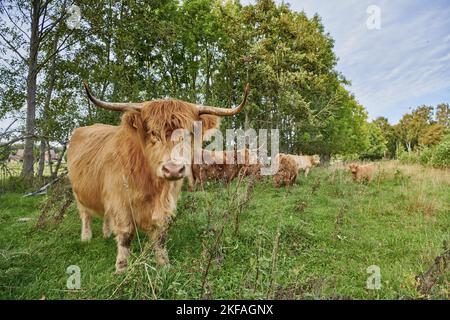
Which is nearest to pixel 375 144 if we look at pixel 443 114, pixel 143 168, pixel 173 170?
pixel 443 114

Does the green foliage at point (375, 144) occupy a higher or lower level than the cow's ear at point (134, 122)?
higher

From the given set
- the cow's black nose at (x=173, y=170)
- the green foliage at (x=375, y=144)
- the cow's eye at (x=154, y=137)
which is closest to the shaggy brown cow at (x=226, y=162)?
the cow's eye at (x=154, y=137)

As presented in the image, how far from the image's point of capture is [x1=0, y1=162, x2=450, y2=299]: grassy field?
2.42 meters

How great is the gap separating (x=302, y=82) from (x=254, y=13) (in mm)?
5591

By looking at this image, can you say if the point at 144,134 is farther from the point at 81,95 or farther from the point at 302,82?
the point at 302,82

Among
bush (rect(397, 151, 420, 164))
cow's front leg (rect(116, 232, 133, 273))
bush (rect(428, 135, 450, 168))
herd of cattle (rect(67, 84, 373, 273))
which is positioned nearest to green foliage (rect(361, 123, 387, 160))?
bush (rect(397, 151, 420, 164))

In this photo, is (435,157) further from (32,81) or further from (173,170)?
(32,81)

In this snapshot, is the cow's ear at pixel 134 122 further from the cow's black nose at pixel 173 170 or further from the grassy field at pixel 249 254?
the grassy field at pixel 249 254

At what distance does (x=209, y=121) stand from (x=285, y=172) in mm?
6161

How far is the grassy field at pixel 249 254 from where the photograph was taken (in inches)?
95.3

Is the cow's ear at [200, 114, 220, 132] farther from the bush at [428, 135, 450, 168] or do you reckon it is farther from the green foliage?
the green foliage

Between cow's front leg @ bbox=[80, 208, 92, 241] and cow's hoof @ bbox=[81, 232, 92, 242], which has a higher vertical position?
cow's front leg @ bbox=[80, 208, 92, 241]

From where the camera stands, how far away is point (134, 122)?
3127 millimetres
